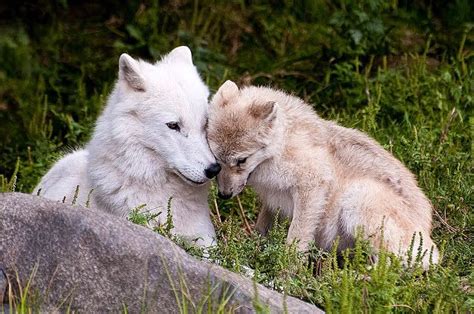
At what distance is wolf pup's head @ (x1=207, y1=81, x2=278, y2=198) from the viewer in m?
7.10

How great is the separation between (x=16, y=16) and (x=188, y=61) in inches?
190

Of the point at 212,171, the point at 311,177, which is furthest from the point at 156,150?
the point at 311,177

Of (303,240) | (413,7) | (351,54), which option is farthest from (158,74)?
(413,7)

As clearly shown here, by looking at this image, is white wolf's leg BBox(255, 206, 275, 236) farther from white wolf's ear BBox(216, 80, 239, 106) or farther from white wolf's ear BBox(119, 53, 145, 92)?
white wolf's ear BBox(119, 53, 145, 92)

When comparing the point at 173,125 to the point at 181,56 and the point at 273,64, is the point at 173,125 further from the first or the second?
the point at 273,64

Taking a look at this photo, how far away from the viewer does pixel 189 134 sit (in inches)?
278

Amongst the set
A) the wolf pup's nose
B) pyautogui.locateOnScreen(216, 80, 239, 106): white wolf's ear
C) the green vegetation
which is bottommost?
the green vegetation

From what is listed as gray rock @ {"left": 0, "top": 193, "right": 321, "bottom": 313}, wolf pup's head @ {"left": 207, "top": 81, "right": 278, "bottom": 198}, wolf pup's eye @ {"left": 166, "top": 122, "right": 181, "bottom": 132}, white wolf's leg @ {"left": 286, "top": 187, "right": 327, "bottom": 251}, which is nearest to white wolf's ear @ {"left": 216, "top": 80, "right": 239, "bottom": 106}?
wolf pup's head @ {"left": 207, "top": 81, "right": 278, "bottom": 198}

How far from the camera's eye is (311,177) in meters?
7.20

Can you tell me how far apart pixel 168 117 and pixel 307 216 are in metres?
1.15

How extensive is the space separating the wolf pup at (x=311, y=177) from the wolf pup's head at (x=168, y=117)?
14 cm

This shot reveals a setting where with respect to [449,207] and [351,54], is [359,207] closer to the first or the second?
[449,207]

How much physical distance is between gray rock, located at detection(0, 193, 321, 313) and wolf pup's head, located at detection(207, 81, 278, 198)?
140cm

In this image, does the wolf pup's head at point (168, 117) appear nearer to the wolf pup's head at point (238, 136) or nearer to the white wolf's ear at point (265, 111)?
the wolf pup's head at point (238, 136)
